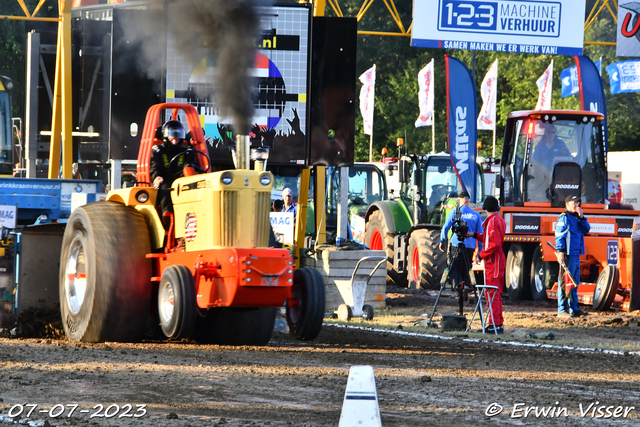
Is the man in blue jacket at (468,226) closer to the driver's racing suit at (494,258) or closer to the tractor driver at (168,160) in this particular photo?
the driver's racing suit at (494,258)

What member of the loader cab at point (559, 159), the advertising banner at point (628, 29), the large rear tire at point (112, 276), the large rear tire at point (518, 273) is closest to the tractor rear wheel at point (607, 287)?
the large rear tire at point (518, 273)

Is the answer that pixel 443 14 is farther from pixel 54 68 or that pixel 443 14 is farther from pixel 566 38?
pixel 54 68

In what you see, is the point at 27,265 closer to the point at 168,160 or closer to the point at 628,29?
the point at 168,160

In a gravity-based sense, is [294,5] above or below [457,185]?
above

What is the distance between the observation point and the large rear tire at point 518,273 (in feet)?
57.9

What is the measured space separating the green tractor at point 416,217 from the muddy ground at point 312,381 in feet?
22.0

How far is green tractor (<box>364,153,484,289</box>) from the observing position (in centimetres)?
1786

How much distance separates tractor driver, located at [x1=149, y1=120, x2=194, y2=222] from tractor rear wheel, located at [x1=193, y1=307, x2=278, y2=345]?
4.16 ft

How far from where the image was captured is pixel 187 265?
28.3 feet

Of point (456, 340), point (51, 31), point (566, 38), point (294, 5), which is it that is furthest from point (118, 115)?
point (566, 38)

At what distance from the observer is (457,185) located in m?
19.6

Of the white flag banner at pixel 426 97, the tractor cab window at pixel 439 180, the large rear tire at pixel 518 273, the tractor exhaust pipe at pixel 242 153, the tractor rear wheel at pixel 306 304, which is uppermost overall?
the white flag banner at pixel 426 97

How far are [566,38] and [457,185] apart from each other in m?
4.79

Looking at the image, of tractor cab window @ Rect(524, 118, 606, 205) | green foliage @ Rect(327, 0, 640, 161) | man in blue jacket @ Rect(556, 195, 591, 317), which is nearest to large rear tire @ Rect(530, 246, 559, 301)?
tractor cab window @ Rect(524, 118, 606, 205)
